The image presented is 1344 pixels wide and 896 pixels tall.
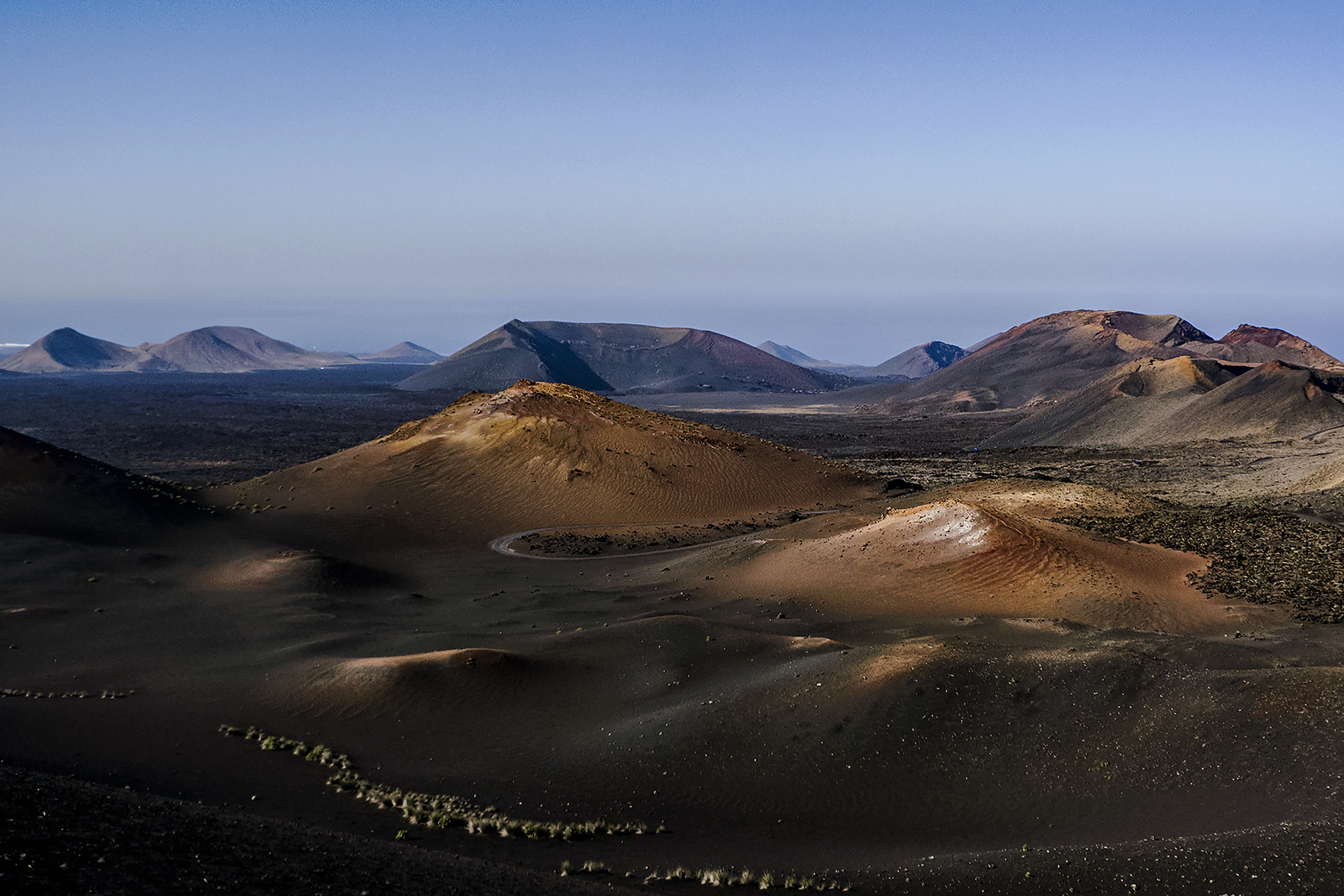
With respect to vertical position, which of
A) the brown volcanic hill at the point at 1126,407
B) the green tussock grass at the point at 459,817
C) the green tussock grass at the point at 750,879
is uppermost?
the brown volcanic hill at the point at 1126,407

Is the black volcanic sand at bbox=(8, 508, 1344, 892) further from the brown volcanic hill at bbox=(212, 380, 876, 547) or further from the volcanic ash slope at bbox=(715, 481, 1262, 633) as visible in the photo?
the brown volcanic hill at bbox=(212, 380, 876, 547)

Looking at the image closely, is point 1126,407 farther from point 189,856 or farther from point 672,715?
point 189,856

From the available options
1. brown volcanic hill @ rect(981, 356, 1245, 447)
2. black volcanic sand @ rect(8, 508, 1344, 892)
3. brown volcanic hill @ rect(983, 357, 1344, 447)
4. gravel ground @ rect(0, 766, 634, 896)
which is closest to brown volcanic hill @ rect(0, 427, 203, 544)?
black volcanic sand @ rect(8, 508, 1344, 892)

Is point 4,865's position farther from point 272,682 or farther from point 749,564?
point 749,564

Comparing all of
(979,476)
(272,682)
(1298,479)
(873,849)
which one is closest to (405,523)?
(272,682)

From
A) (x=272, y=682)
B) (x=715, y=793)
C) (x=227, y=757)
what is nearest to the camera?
(x=715, y=793)

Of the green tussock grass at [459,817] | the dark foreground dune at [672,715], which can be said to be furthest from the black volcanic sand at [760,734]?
the green tussock grass at [459,817]

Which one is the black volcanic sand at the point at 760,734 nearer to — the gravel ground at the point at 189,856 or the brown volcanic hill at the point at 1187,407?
the gravel ground at the point at 189,856
